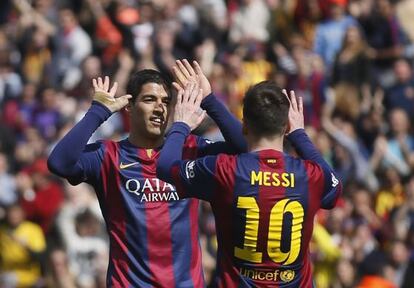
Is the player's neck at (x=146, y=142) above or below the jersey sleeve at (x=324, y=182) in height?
above

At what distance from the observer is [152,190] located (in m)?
9.11

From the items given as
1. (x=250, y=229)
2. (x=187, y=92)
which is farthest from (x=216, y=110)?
(x=250, y=229)

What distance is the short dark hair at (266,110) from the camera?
8.02m

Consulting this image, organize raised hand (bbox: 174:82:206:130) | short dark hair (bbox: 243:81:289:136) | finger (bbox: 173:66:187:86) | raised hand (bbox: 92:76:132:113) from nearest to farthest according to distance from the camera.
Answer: short dark hair (bbox: 243:81:289:136) < raised hand (bbox: 174:82:206:130) < finger (bbox: 173:66:187:86) < raised hand (bbox: 92:76:132:113)

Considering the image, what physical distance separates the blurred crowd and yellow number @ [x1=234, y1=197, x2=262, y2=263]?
680cm

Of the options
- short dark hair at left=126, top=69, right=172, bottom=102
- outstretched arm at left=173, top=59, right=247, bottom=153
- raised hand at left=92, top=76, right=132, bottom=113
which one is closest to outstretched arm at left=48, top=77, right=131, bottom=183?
raised hand at left=92, top=76, right=132, bottom=113

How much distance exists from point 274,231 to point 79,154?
1.49 m

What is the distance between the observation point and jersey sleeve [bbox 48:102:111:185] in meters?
8.74

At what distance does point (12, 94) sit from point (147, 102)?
10.8 metres

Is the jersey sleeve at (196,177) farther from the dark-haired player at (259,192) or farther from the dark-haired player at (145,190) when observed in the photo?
the dark-haired player at (145,190)

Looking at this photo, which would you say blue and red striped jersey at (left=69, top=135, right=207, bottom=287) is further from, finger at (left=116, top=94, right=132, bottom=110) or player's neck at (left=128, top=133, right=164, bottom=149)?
finger at (left=116, top=94, right=132, bottom=110)

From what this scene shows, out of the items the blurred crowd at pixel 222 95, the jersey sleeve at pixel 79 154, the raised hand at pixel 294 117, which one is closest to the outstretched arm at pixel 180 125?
the raised hand at pixel 294 117

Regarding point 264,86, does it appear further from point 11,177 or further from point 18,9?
point 18,9

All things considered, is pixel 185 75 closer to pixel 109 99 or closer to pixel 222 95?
pixel 109 99
